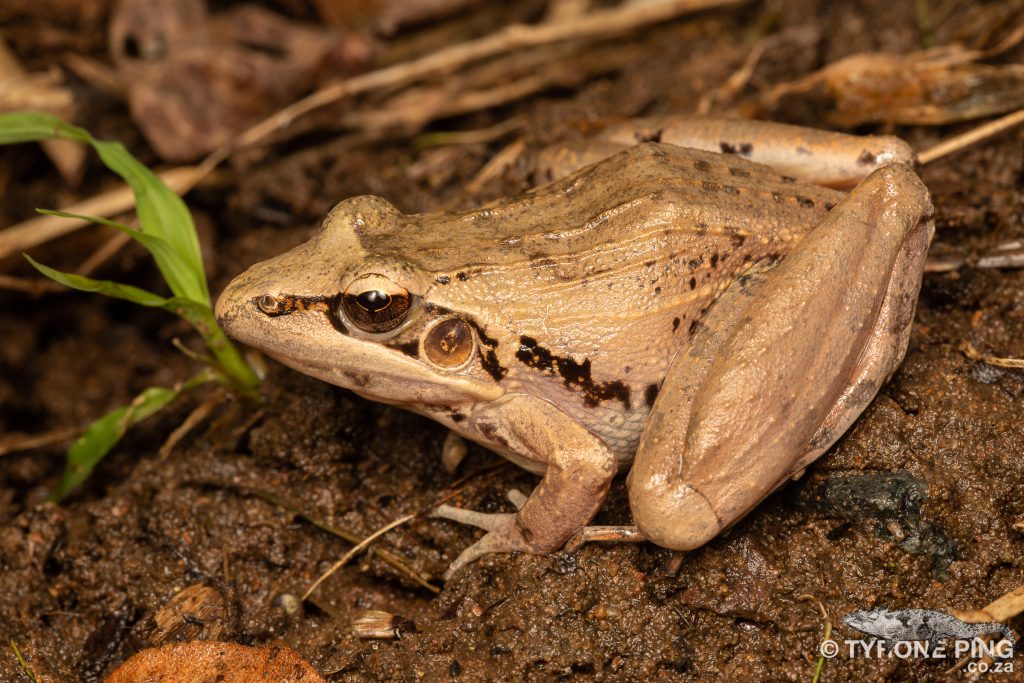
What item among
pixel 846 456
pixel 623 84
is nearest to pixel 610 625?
pixel 846 456

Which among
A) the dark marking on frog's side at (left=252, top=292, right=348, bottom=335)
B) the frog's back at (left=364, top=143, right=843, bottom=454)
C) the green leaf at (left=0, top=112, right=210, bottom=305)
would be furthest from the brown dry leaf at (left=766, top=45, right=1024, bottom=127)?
the green leaf at (left=0, top=112, right=210, bottom=305)

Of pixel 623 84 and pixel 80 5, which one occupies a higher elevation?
pixel 80 5

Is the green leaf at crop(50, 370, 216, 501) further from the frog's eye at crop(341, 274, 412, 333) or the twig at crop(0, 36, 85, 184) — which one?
the twig at crop(0, 36, 85, 184)

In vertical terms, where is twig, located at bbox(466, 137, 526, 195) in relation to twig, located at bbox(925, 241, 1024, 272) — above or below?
above

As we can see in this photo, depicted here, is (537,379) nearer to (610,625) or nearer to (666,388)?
(666,388)

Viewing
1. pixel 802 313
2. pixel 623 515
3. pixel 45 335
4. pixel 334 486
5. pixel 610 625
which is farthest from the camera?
pixel 45 335

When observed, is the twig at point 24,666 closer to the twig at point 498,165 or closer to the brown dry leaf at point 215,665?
the brown dry leaf at point 215,665

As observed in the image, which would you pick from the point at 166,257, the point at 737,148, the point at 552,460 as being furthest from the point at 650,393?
the point at 166,257

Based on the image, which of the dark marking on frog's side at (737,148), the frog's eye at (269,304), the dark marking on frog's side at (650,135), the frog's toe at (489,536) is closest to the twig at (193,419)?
the frog's eye at (269,304)
